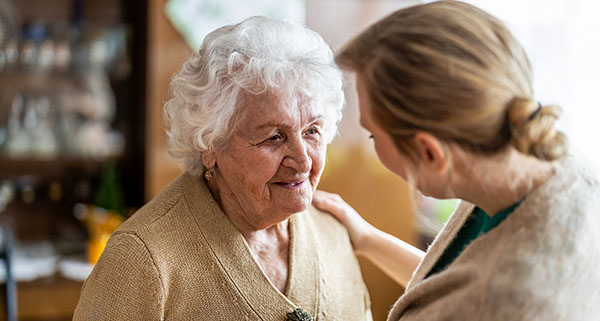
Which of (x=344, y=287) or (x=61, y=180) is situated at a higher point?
(x=344, y=287)

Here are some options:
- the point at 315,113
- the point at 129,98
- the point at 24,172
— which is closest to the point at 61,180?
the point at 24,172

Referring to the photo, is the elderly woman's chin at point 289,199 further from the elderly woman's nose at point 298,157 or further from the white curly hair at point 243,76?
the white curly hair at point 243,76

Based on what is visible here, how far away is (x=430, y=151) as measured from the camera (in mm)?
894

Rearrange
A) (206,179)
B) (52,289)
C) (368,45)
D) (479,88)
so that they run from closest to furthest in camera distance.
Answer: (479,88) < (368,45) < (206,179) < (52,289)

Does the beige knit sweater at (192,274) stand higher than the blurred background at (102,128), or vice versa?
the beige knit sweater at (192,274)

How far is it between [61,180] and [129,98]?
62 cm

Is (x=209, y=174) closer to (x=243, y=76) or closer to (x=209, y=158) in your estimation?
(x=209, y=158)

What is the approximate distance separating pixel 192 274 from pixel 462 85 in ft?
2.43

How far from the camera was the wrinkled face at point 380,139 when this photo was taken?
0.94 metres

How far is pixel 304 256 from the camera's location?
149 cm

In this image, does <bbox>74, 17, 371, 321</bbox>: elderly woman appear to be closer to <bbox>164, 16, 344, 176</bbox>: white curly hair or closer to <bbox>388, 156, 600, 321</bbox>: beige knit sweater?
<bbox>164, 16, 344, 176</bbox>: white curly hair

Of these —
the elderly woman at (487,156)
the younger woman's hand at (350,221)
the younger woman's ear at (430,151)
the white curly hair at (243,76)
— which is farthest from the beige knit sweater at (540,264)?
the younger woman's hand at (350,221)

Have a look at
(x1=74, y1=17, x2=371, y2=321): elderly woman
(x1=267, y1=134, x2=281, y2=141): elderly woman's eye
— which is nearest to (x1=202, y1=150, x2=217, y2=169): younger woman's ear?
(x1=74, y1=17, x2=371, y2=321): elderly woman

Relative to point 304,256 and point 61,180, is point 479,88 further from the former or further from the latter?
point 61,180
